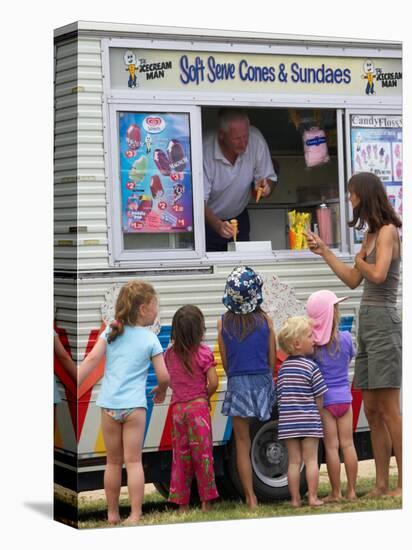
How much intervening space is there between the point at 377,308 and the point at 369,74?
1.65m

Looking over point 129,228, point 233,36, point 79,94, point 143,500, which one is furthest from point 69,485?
point 233,36

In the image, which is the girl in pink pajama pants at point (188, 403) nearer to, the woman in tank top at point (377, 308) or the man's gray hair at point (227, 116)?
the woman in tank top at point (377, 308)

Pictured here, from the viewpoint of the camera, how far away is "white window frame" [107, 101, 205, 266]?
9352 mm

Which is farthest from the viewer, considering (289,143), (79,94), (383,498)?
(289,143)

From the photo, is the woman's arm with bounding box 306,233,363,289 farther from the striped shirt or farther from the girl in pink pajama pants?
the girl in pink pajama pants

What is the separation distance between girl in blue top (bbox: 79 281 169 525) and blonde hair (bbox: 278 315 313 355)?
3.04 feet

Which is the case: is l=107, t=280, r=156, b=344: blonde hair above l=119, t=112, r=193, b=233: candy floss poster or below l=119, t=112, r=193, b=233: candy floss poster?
below

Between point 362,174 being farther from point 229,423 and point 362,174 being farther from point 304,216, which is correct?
point 229,423

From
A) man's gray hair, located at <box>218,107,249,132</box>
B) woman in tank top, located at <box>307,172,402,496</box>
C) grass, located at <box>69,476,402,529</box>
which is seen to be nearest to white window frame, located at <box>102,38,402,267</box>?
woman in tank top, located at <box>307,172,402,496</box>

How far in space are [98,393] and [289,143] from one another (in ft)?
10.0

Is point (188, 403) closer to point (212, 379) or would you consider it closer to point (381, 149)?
point (212, 379)

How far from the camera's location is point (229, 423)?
9.74 metres

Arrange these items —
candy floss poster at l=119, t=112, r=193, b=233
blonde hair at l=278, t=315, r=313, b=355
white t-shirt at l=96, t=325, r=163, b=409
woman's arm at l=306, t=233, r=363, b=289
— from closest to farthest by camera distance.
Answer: white t-shirt at l=96, t=325, r=163, b=409 → candy floss poster at l=119, t=112, r=193, b=233 → blonde hair at l=278, t=315, r=313, b=355 → woman's arm at l=306, t=233, r=363, b=289

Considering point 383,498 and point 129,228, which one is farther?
point 383,498
